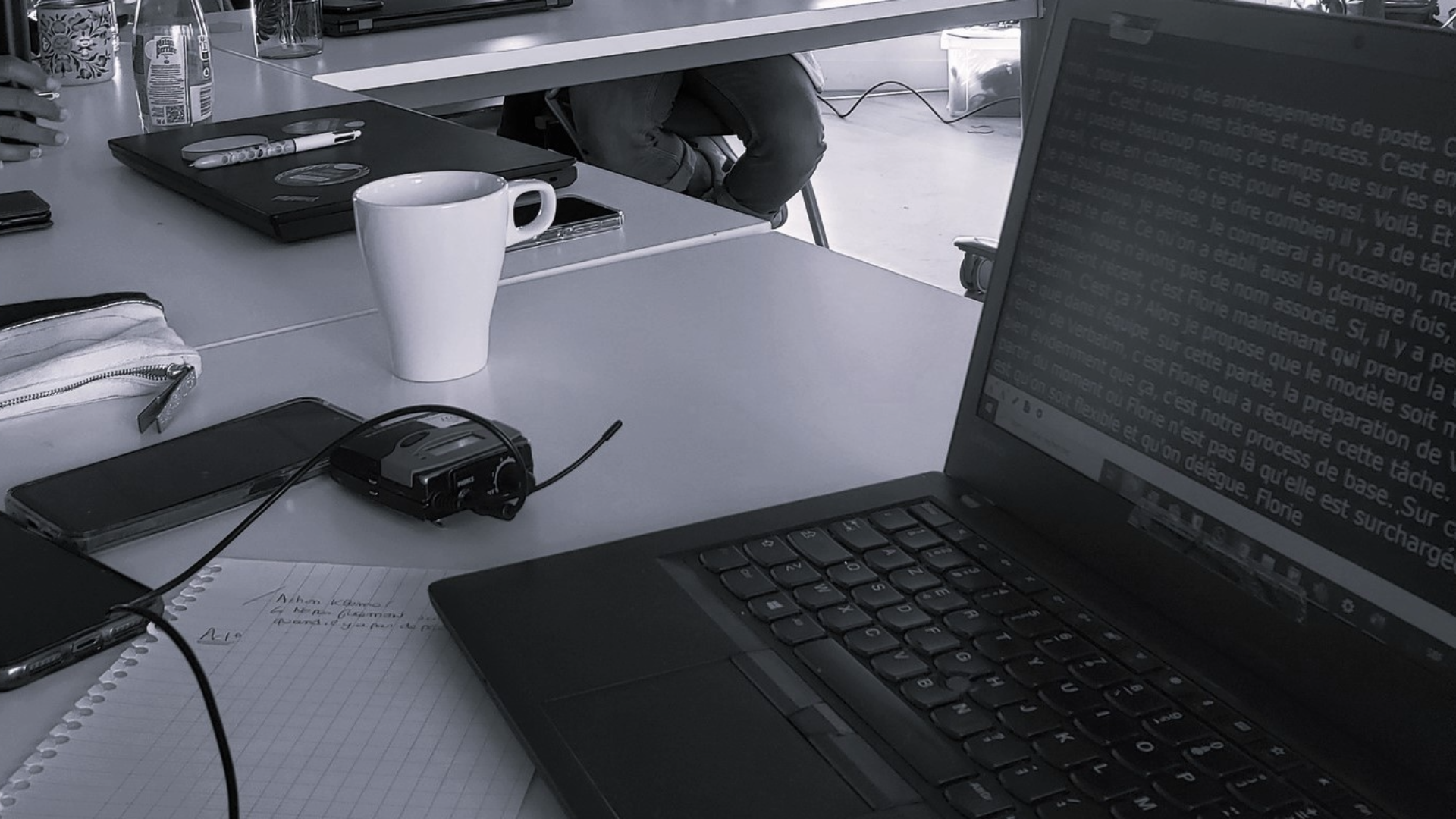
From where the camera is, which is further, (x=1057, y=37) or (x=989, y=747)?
(x=1057, y=37)

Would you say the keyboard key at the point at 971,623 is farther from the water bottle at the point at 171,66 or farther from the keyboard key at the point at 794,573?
the water bottle at the point at 171,66

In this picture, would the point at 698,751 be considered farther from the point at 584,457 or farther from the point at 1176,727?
the point at 584,457

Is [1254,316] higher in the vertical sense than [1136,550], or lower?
higher

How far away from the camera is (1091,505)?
0.58 m

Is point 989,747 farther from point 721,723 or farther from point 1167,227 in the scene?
point 1167,227

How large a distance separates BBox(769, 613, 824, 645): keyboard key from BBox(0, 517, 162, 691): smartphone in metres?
0.26

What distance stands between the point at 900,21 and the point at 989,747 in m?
1.89

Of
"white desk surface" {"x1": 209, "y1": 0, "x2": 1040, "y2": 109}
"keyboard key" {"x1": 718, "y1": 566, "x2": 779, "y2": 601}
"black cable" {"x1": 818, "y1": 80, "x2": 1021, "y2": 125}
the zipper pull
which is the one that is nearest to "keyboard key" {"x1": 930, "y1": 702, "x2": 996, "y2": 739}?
"keyboard key" {"x1": 718, "y1": 566, "x2": 779, "y2": 601}

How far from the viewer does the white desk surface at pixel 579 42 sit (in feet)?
5.78

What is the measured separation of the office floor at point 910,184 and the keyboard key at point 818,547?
2583mm

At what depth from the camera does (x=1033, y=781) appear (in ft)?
1.47

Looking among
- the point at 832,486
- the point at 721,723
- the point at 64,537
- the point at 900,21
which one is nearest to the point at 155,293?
the point at 64,537

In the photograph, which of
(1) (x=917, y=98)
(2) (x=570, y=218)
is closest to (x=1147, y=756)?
(2) (x=570, y=218)

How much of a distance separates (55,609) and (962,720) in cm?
36
